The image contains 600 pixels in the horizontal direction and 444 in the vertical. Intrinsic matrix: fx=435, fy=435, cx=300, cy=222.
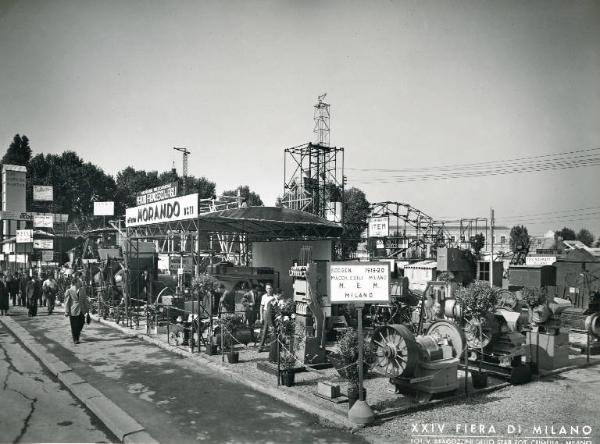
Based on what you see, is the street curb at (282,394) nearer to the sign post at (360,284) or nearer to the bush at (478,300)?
the sign post at (360,284)

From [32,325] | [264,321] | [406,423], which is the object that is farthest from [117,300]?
[406,423]

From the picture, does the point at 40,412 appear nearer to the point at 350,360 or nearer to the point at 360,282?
the point at 350,360

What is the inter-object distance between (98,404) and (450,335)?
275 inches

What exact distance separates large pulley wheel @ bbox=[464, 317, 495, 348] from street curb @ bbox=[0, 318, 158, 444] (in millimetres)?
7133

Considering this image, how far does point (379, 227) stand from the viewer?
122 feet

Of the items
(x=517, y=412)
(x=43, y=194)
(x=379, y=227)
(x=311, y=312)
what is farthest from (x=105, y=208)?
(x=517, y=412)

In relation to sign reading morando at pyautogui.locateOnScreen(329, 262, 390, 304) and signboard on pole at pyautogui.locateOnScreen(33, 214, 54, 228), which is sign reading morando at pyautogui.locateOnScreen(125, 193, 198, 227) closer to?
sign reading morando at pyautogui.locateOnScreen(329, 262, 390, 304)

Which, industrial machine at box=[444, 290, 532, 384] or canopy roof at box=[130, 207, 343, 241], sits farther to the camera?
canopy roof at box=[130, 207, 343, 241]

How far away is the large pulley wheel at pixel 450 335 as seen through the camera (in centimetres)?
893

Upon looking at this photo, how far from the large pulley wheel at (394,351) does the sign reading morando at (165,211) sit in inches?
260

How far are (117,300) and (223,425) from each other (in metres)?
14.6

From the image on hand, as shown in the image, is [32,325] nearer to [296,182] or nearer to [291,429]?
[291,429]

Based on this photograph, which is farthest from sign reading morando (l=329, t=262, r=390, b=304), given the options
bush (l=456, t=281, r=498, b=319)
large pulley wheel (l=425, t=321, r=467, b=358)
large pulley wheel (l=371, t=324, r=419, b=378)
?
bush (l=456, t=281, r=498, b=319)

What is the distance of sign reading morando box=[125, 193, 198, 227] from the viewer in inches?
497
